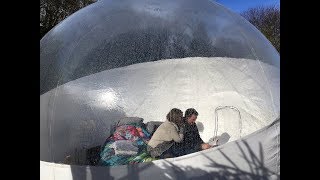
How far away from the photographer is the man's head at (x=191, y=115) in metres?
3.72

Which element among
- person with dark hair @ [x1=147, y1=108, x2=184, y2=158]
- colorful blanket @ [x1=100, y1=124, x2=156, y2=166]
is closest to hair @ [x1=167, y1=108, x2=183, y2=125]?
person with dark hair @ [x1=147, y1=108, x2=184, y2=158]

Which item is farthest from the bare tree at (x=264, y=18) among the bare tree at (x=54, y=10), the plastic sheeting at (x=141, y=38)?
the plastic sheeting at (x=141, y=38)

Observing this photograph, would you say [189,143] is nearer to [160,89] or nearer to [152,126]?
[152,126]

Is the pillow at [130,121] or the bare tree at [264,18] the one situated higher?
the bare tree at [264,18]

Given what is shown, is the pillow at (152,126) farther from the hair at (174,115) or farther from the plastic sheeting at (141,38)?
the plastic sheeting at (141,38)

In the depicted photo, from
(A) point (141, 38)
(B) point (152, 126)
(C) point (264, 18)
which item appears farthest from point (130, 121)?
(C) point (264, 18)

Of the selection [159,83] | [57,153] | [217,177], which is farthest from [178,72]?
[57,153]

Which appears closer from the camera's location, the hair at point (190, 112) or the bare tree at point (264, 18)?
the hair at point (190, 112)

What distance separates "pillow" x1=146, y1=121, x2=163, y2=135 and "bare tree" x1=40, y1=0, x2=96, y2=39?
9244 mm

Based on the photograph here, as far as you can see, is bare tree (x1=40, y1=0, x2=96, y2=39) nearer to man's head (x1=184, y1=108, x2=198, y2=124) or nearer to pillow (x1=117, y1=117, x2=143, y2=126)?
pillow (x1=117, y1=117, x2=143, y2=126)

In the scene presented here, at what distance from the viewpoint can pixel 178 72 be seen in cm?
381

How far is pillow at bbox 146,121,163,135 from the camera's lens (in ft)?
12.4

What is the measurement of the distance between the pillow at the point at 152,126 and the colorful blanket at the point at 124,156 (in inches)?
4.1
